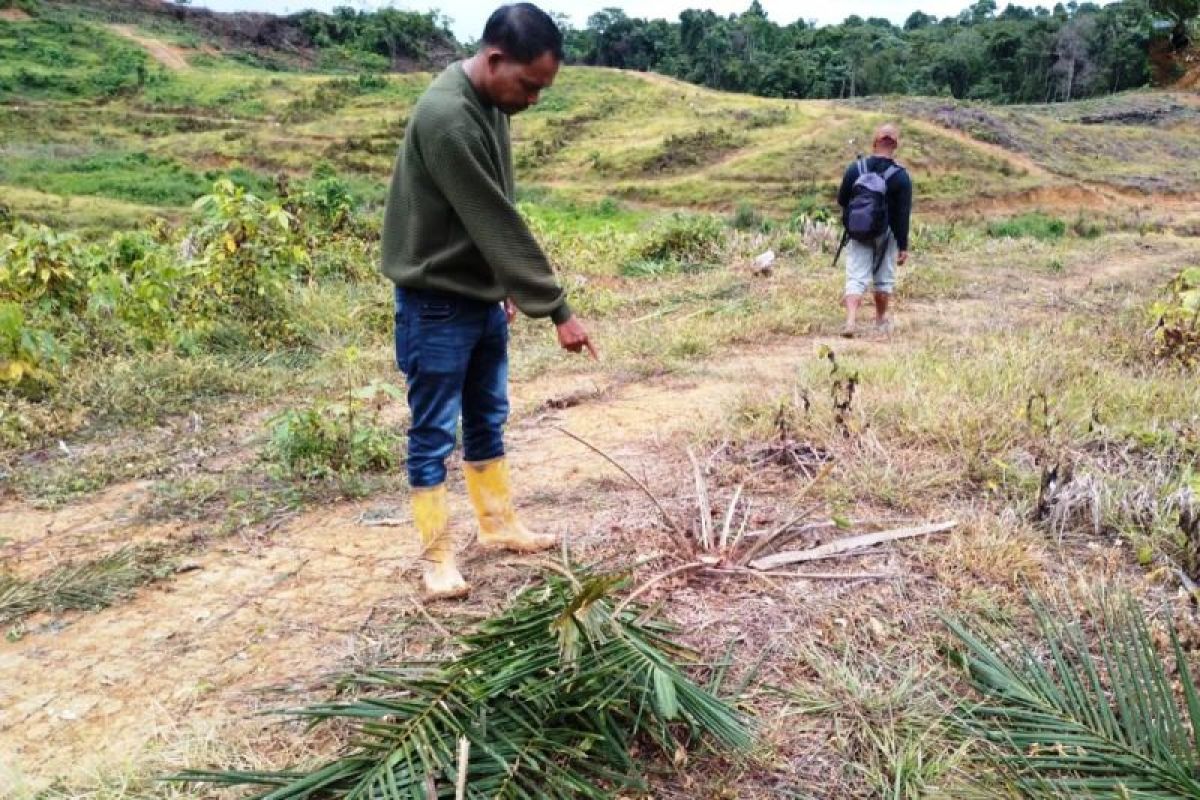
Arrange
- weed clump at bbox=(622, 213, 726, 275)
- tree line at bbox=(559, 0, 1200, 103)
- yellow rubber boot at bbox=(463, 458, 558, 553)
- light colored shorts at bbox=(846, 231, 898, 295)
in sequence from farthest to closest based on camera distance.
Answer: tree line at bbox=(559, 0, 1200, 103) < weed clump at bbox=(622, 213, 726, 275) < light colored shorts at bbox=(846, 231, 898, 295) < yellow rubber boot at bbox=(463, 458, 558, 553)

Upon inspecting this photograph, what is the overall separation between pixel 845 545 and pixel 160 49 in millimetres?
49404

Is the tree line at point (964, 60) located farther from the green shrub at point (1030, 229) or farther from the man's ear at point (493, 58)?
the man's ear at point (493, 58)

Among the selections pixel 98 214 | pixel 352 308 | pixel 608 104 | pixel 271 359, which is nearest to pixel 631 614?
pixel 271 359

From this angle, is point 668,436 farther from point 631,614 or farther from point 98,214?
point 98,214

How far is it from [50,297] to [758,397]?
4.21m

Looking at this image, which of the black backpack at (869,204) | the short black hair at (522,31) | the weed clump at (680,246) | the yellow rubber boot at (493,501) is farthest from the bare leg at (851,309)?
the short black hair at (522,31)

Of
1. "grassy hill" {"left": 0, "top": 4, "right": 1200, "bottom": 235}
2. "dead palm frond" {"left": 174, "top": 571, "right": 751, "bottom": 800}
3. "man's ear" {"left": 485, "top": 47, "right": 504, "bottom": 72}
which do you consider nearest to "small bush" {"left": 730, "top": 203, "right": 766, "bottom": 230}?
"grassy hill" {"left": 0, "top": 4, "right": 1200, "bottom": 235}

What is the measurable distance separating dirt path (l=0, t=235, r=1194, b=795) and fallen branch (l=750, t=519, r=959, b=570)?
1.21ft

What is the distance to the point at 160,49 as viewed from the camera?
42844 millimetres

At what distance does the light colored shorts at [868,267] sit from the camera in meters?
5.83

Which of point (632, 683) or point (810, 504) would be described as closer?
point (632, 683)

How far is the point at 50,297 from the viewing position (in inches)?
204

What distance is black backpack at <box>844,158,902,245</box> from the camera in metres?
5.57

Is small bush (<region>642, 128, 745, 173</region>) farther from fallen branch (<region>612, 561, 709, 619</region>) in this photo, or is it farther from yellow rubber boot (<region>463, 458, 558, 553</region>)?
fallen branch (<region>612, 561, 709, 619</region>)
